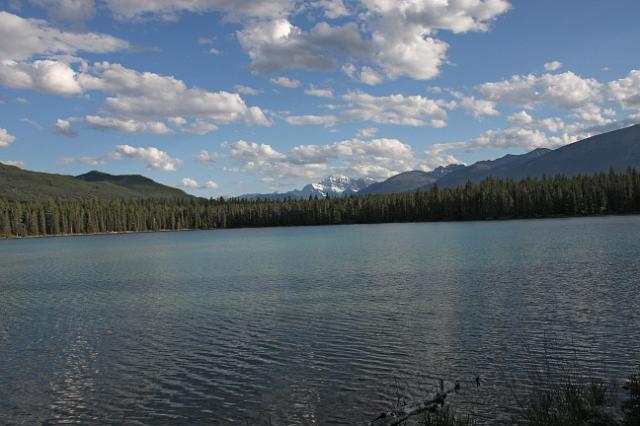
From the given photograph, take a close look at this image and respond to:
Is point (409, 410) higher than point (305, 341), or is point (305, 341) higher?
point (409, 410)

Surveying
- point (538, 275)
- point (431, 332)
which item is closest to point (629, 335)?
point (431, 332)

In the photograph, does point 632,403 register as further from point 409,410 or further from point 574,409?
point 409,410

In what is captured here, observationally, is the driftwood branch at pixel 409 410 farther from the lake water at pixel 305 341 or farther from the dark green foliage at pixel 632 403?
the dark green foliage at pixel 632 403

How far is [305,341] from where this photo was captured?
31141 millimetres

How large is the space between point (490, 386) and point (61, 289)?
53.3m

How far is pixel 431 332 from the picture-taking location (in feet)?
103

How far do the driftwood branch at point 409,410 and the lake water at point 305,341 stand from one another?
89cm

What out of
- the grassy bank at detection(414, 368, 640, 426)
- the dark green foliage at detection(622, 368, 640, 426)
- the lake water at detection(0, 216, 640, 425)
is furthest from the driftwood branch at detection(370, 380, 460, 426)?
the dark green foliage at detection(622, 368, 640, 426)

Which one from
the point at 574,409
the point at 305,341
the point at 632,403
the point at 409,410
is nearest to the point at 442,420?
the point at 409,410

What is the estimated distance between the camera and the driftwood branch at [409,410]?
18000 millimetres

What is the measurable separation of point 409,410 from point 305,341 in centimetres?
1301

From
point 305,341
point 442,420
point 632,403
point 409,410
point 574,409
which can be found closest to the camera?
point 442,420

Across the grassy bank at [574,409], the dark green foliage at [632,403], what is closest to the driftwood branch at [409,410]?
the grassy bank at [574,409]

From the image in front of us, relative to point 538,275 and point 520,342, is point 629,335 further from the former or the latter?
point 538,275
